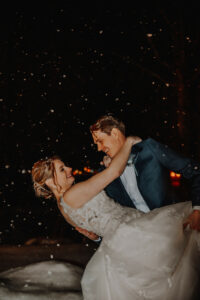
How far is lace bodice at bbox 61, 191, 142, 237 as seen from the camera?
2.31m

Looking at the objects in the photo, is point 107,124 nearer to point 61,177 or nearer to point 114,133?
point 114,133

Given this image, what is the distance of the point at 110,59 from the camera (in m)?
9.91

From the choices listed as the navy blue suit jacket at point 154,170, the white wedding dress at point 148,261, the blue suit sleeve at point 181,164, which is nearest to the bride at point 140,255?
the white wedding dress at point 148,261

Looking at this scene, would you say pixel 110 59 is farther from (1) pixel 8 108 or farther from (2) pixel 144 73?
(1) pixel 8 108

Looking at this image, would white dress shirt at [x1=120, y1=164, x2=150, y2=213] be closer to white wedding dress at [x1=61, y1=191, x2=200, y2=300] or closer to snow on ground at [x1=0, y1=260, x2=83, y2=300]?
white wedding dress at [x1=61, y1=191, x2=200, y2=300]

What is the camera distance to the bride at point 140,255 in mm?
2010

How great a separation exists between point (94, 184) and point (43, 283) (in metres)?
0.97

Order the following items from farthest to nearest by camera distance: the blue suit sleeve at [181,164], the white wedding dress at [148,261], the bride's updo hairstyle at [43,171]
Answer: the bride's updo hairstyle at [43,171] → the blue suit sleeve at [181,164] → the white wedding dress at [148,261]

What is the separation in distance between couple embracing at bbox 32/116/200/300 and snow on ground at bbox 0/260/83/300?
36 centimetres

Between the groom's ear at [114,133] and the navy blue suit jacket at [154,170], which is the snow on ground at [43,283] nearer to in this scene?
the navy blue suit jacket at [154,170]

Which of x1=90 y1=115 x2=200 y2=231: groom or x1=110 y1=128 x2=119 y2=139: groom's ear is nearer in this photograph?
x1=90 y1=115 x2=200 y2=231: groom

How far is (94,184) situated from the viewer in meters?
2.20

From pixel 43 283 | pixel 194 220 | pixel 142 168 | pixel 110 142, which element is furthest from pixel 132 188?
pixel 43 283

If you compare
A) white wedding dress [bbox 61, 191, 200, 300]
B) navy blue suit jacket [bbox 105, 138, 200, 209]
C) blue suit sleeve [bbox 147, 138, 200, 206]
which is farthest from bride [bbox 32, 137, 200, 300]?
navy blue suit jacket [bbox 105, 138, 200, 209]
